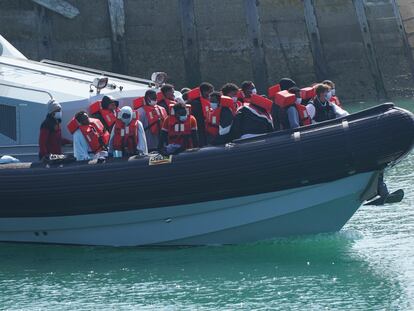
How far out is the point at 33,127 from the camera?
33.3ft

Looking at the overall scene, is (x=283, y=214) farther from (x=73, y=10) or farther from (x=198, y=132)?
(x=73, y=10)

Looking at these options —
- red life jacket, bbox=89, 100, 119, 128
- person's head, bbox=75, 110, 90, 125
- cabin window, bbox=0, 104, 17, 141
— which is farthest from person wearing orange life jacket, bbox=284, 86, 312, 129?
cabin window, bbox=0, 104, 17, 141

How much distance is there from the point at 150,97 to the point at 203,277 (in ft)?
6.48

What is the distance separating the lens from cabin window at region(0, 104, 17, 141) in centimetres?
1016

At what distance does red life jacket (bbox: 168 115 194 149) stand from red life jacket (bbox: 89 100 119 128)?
57 cm

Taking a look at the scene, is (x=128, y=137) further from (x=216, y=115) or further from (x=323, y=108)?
(x=323, y=108)

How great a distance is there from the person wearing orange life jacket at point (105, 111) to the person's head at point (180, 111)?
64 cm

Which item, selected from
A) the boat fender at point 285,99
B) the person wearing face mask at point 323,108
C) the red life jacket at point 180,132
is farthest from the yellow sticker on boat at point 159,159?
the person wearing face mask at point 323,108

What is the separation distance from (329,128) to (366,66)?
12.5 m

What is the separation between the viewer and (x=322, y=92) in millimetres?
10266

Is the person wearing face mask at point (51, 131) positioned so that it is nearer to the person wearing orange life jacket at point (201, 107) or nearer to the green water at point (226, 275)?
the green water at point (226, 275)

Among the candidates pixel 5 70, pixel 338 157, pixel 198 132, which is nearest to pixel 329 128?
pixel 338 157

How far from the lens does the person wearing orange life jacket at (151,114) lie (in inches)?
404

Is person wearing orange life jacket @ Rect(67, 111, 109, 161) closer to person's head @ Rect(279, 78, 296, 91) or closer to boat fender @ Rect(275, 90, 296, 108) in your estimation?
boat fender @ Rect(275, 90, 296, 108)
